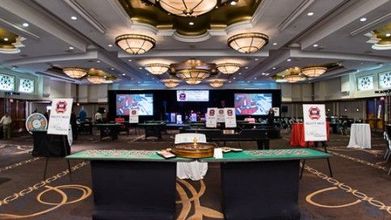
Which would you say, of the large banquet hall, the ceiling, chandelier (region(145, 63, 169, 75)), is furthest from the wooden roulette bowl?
chandelier (region(145, 63, 169, 75))

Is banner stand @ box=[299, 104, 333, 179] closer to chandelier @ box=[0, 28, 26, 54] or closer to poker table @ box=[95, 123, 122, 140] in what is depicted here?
chandelier @ box=[0, 28, 26, 54]

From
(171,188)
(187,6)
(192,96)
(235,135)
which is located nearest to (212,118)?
(235,135)

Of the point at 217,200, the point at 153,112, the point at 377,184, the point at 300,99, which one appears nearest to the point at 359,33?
the point at 377,184

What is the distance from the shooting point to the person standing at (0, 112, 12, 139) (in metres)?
13.7

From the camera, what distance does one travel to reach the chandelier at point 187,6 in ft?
14.2

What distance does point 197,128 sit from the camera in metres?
9.38

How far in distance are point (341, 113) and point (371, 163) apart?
1320 cm

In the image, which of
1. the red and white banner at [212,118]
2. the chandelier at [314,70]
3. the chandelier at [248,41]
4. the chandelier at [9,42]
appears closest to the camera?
the chandelier at [248,41]

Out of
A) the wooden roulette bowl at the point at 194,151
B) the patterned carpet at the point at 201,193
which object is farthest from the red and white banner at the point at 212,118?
the wooden roulette bowl at the point at 194,151

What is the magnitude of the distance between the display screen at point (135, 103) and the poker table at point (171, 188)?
18.5m

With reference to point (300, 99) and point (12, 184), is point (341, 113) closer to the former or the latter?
point (300, 99)

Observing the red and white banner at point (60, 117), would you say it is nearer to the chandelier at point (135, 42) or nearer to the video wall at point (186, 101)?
the chandelier at point (135, 42)

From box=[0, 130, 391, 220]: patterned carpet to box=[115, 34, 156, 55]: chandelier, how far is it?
3.43 m

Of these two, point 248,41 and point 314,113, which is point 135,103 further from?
point 314,113
